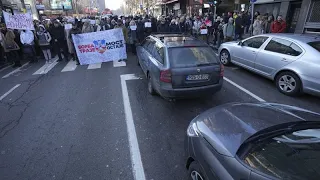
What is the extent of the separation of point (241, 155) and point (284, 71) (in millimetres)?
4760

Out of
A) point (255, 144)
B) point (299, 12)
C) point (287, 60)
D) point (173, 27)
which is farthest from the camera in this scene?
point (173, 27)

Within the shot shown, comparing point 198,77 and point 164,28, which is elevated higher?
point 164,28

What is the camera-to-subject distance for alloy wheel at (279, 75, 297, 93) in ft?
17.9

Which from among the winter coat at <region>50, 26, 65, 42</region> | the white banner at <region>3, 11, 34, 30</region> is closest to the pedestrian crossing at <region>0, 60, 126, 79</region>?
the winter coat at <region>50, 26, 65, 42</region>

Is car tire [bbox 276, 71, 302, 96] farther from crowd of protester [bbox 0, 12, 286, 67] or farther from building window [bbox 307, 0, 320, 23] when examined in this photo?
building window [bbox 307, 0, 320, 23]

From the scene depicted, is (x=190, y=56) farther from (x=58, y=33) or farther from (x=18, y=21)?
(x=18, y=21)

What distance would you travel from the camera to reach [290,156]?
1791 mm

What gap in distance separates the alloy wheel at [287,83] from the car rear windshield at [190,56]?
230 centimetres

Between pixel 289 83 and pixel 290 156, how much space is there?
4519mm

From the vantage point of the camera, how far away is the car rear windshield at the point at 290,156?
64.2 inches

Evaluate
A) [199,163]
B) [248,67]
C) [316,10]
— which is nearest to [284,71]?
[248,67]

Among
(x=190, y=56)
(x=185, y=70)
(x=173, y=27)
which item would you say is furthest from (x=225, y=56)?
(x=173, y=27)

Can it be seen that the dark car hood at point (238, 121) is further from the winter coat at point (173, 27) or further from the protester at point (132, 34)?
the winter coat at point (173, 27)

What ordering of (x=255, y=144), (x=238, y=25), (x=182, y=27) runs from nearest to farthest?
1. (x=255, y=144)
2. (x=238, y=25)
3. (x=182, y=27)
